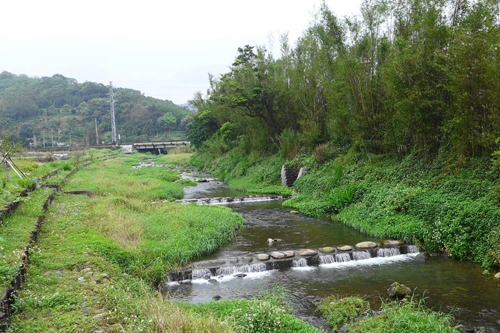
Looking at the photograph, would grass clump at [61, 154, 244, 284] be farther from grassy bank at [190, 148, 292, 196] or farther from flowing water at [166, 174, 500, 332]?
grassy bank at [190, 148, 292, 196]

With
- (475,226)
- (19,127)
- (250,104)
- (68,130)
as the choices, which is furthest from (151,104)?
(475,226)

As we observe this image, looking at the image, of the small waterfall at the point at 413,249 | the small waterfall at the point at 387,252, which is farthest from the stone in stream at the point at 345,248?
the small waterfall at the point at 413,249

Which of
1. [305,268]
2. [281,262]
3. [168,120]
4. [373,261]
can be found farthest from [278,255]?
[168,120]

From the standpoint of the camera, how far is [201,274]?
25.5 ft

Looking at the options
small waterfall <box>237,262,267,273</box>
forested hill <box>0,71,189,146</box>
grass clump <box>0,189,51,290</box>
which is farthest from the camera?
forested hill <box>0,71,189,146</box>

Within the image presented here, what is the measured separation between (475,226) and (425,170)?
316 cm

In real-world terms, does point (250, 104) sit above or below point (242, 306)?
above

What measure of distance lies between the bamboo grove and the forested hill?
5724cm

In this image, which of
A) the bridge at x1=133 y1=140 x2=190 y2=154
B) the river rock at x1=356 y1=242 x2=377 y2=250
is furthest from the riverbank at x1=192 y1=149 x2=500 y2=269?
the bridge at x1=133 y1=140 x2=190 y2=154

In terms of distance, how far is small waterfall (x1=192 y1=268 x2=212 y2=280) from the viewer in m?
7.73

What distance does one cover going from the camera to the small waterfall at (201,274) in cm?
773

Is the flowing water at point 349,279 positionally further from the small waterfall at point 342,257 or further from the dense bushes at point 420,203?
the dense bushes at point 420,203

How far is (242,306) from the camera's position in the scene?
559 cm

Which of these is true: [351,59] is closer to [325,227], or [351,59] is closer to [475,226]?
[325,227]
